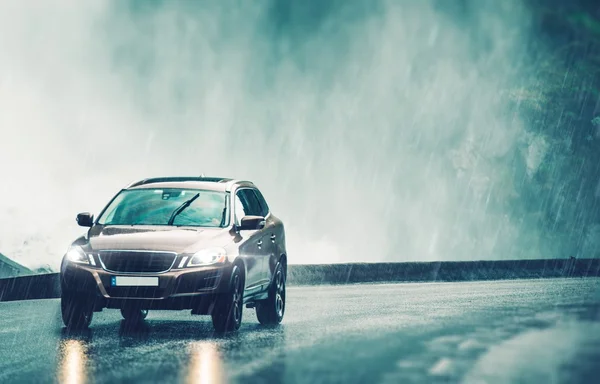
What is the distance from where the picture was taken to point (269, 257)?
14.8 m

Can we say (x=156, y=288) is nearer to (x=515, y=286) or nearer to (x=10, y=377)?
(x=10, y=377)

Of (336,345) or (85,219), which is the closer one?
(336,345)

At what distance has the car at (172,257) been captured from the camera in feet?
41.6

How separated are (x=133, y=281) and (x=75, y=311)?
1.06 metres

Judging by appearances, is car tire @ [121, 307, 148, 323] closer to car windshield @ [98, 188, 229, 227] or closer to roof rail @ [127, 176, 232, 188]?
car windshield @ [98, 188, 229, 227]

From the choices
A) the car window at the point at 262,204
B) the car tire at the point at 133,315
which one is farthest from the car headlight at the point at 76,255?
the car window at the point at 262,204

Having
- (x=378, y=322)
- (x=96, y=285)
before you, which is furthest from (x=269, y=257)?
(x=96, y=285)

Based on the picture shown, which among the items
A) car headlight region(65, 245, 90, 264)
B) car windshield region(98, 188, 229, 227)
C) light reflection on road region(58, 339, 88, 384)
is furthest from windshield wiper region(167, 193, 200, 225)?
light reflection on road region(58, 339, 88, 384)

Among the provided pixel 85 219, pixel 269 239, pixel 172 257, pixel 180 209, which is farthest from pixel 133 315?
pixel 172 257

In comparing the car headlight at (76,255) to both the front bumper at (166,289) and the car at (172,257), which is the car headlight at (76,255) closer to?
the car at (172,257)

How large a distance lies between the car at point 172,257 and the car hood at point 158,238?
0.01 meters

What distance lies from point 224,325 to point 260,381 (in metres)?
4.23

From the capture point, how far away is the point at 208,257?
12828 millimetres

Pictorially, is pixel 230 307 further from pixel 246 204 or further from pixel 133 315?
pixel 133 315
